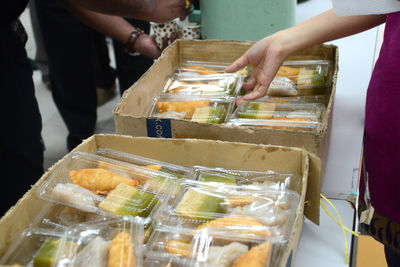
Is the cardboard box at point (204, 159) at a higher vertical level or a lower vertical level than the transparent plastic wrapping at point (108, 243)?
higher

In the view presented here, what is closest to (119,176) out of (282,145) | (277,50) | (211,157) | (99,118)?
(211,157)

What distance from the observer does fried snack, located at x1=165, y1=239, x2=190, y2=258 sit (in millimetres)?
658

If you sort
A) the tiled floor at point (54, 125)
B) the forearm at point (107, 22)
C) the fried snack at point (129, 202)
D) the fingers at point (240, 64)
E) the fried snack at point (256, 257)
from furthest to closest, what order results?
1. the tiled floor at point (54, 125)
2. the forearm at point (107, 22)
3. the fingers at point (240, 64)
4. the fried snack at point (129, 202)
5. the fried snack at point (256, 257)

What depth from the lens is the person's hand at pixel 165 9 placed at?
1.41 m

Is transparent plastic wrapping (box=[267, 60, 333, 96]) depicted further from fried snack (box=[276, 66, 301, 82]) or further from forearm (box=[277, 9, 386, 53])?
forearm (box=[277, 9, 386, 53])

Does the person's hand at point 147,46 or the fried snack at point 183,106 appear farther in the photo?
the person's hand at point 147,46

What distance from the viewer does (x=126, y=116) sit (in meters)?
0.92

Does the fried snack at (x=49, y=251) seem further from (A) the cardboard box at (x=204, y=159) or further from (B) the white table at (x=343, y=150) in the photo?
(B) the white table at (x=343, y=150)

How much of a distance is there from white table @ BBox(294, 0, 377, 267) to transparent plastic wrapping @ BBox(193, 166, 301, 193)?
125mm

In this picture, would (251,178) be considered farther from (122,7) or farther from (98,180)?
(122,7)

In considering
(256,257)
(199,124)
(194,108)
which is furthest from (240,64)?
(256,257)

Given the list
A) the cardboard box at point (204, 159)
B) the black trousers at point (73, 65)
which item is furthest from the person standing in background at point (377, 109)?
the black trousers at point (73, 65)

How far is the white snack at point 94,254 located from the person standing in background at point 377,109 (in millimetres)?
561

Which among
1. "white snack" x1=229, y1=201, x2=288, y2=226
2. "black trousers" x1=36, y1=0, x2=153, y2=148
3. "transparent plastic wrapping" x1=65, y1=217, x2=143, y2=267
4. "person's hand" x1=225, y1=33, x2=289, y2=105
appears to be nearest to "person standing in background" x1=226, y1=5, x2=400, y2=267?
"person's hand" x1=225, y1=33, x2=289, y2=105
